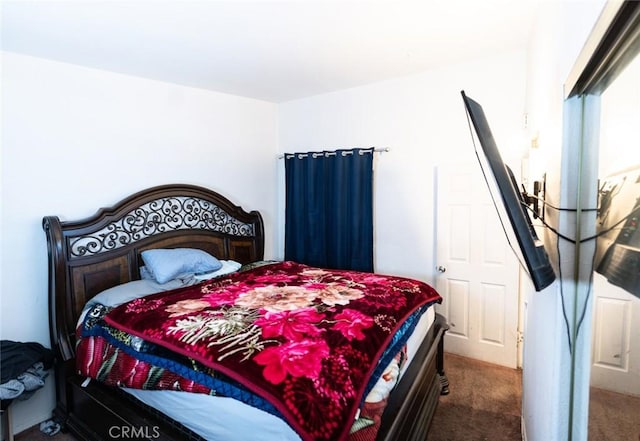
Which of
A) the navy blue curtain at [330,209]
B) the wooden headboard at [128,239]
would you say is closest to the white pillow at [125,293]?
the wooden headboard at [128,239]

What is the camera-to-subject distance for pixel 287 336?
5.03 feet

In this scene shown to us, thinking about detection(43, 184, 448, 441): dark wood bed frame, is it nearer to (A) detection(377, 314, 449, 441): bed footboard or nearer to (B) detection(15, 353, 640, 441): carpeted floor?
(A) detection(377, 314, 449, 441): bed footboard

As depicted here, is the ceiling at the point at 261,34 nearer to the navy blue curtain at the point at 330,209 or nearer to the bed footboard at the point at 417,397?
the navy blue curtain at the point at 330,209

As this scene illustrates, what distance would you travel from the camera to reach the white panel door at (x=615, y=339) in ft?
2.52

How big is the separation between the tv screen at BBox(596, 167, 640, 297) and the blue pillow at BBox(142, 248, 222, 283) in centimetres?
249

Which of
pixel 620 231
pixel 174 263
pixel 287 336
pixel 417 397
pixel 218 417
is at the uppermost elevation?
pixel 620 231

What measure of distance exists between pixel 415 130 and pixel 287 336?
2451mm

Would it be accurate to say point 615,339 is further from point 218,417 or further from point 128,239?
point 128,239

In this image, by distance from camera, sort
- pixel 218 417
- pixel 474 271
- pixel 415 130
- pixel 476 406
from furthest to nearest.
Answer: pixel 415 130
pixel 474 271
pixel 476 406
pixel 218 417

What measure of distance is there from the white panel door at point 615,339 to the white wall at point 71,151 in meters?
3.07

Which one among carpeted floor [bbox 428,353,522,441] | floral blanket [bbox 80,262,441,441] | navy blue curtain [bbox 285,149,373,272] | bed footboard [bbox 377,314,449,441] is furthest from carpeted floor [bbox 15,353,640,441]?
navy blue curtain [bbox 285,149,373,272]

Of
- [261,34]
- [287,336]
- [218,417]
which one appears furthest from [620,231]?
[261,34]

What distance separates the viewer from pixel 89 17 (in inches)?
77.1

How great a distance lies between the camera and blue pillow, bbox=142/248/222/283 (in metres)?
2.50
